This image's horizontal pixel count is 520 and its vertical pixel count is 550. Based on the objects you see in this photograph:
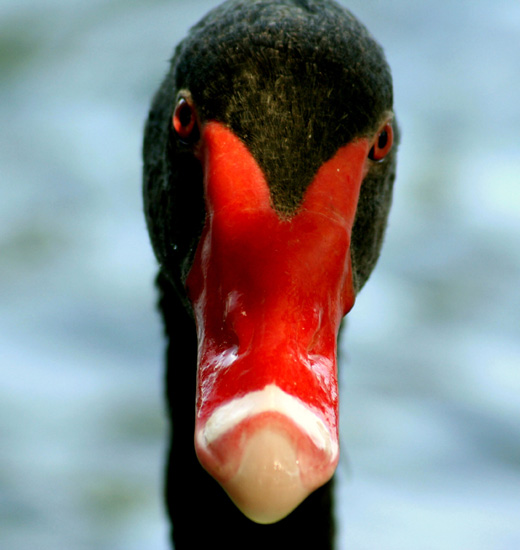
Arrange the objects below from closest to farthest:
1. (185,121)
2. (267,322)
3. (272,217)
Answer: (267,322) < (272,217) < (185,121)

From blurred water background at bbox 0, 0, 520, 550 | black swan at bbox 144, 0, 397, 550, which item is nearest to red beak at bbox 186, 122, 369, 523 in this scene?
black swan at bbox 144, 0, 397, 550

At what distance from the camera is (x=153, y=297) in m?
5.20

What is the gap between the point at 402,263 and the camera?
5117 mm

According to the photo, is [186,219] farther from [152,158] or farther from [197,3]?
[197,3]

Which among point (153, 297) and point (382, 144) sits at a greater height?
point (382, 144)


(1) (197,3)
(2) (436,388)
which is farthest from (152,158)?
(1) (197,3)

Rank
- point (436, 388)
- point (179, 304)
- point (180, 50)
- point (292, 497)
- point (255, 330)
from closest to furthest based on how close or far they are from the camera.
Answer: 1. point (292, 497)
2. point (255, 330)
3. point (180, 50)
4. point (179, 304)
5. point (436, 388)

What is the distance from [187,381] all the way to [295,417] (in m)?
1.20

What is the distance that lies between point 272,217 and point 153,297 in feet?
11.0

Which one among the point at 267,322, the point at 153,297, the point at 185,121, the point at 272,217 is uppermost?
the point at 185,121

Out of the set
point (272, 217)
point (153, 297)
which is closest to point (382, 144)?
point (272, 217)

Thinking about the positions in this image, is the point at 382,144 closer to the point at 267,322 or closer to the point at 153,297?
the point at 267,322

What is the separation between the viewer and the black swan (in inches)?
62.7

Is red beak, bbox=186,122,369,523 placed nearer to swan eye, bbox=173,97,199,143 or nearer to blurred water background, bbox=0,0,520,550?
swan eye, bbox=173,97,199,143
